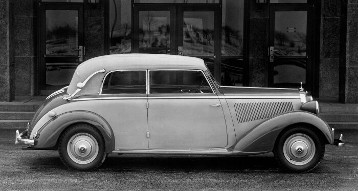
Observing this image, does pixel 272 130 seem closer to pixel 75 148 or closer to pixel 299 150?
pixel 299 150

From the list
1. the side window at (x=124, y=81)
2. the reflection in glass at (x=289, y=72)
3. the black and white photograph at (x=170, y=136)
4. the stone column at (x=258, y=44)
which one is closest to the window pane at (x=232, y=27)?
the stone column at (x=258, y=44)

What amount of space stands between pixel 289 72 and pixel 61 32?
5.97m

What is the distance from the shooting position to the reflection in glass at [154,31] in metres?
18.0

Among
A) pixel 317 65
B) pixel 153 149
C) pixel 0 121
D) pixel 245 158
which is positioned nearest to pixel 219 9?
pixel 317 65

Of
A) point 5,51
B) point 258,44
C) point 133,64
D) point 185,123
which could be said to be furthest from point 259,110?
point 258,44

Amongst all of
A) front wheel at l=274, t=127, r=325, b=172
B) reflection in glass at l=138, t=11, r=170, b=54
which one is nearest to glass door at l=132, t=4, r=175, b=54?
reflection in glass at l=138, t=11, r=170, b=54

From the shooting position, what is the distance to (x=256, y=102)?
374 inches

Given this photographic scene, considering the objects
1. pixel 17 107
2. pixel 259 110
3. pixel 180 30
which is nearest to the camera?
pixel 259 110

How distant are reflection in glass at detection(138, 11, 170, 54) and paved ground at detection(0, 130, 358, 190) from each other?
24.8 ft

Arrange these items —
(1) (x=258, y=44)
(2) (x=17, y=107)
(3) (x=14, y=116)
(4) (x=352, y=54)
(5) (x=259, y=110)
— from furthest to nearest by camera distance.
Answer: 1. (1) (x=258, y=44)
2. (4) (x=352, y=54)
3. (2) (x=17, y=107)
4. (3) (x=14, y=116)
5. (5) (x=259, y=110)

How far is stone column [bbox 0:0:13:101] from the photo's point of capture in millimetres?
15562

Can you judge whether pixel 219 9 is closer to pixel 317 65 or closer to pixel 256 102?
pixel 317 65

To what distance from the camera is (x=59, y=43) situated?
17953mm

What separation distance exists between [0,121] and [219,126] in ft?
20.8
